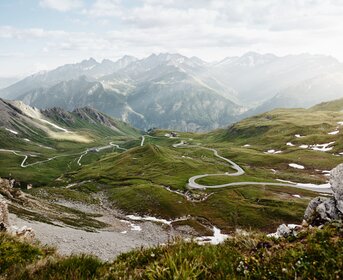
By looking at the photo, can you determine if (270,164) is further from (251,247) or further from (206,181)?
(251,247)

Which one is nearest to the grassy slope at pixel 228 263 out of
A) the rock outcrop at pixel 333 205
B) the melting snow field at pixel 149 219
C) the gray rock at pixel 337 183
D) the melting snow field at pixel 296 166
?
the rock outcrop at pixel 333 205

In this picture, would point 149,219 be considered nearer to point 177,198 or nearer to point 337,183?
point 177,198

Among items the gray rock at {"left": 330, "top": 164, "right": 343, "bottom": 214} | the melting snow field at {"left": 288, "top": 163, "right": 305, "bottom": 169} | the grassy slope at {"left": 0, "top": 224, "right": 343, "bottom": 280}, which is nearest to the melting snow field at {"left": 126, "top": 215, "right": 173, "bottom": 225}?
the gray rock at {"left": 330, "top": 164, "right": 343, "bottom": 214}

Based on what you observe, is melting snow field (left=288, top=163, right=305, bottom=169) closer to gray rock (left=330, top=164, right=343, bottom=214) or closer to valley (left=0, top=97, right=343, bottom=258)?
valley (left=0, top=97, right=343, bottom=258)

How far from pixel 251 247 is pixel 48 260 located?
5.43m

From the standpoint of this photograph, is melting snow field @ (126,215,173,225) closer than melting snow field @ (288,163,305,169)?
Yes

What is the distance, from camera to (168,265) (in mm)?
7207

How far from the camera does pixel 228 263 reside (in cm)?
748

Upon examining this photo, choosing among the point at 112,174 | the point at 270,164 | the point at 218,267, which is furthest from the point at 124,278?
the point at 270,164

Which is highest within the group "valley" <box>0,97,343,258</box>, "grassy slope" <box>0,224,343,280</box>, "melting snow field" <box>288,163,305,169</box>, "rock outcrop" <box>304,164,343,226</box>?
"grassy slope" <box>0,224,343,280</box>

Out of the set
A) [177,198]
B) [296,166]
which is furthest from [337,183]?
[296,166]

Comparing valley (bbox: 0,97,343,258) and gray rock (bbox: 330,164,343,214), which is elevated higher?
gray rock (bbox: 330,164,343,214)

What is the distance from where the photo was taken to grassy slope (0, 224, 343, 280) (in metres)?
6.68

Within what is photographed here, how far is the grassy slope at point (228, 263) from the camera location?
6.68 metres
